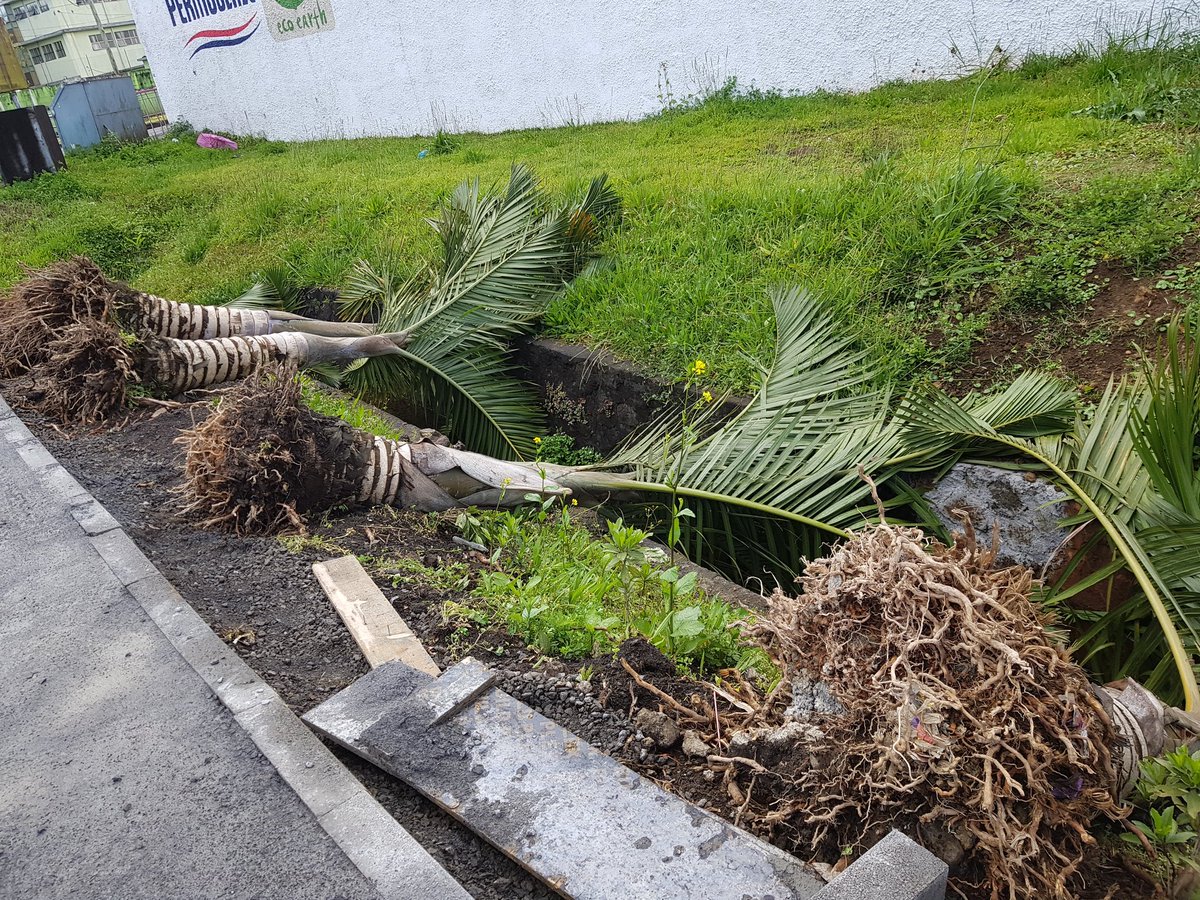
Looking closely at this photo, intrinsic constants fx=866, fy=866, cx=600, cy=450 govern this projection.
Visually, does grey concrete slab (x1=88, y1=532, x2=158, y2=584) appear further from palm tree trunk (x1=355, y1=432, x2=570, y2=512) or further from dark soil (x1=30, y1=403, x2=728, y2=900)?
palm tree trunk (x1=355, y1=432, x2=570, y2=512)

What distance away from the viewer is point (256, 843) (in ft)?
→ 7.09

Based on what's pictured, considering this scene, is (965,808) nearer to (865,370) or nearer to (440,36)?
(865,370)

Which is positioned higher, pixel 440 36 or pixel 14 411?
pixel 440 36

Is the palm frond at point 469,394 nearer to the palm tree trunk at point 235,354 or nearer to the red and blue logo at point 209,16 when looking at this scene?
the palm tree trunk at point 235,354

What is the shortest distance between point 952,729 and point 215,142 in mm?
15956

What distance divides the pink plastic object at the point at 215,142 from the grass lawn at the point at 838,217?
5318mm

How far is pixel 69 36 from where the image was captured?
128 ft

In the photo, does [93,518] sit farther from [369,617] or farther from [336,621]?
[369,617]

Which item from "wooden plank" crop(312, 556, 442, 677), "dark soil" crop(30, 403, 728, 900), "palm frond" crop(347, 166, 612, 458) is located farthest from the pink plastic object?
"wooden plank" crop(312, 556, 442, 677)

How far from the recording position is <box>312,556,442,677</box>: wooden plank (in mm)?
2848

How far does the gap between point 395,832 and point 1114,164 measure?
5.49 m

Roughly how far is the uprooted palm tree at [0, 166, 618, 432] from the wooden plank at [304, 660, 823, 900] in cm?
297

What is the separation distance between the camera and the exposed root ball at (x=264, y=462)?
383cm

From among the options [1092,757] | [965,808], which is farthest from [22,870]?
[1092,757]
